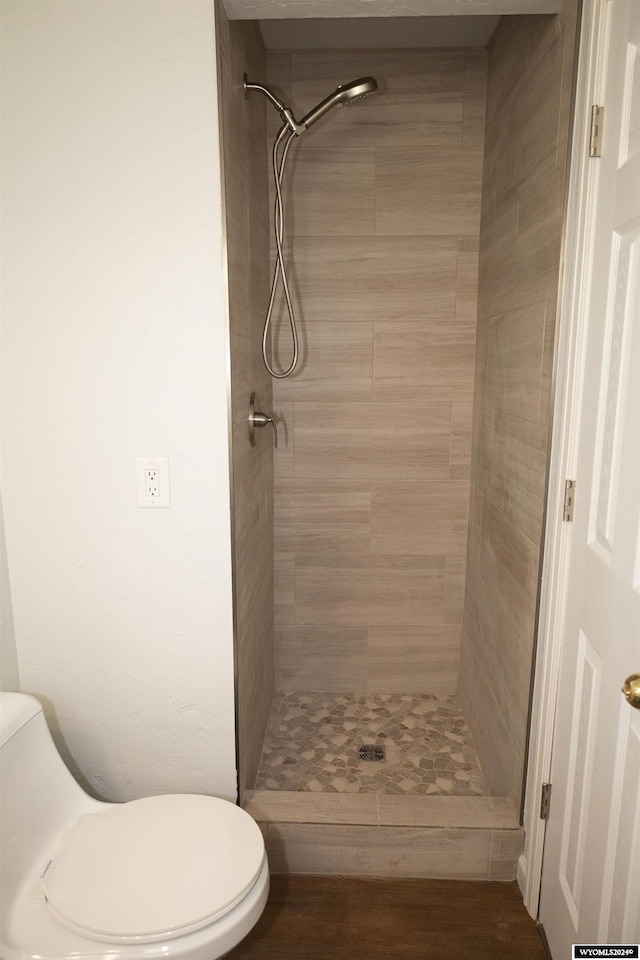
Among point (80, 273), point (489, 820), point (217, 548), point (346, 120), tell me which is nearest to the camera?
point (80, 273)

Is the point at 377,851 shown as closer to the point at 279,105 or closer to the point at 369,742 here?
the point at 369,742

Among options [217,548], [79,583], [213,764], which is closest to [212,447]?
[217,548]

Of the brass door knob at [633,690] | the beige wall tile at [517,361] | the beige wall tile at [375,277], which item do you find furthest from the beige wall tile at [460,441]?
the brass door knob at [633,690]

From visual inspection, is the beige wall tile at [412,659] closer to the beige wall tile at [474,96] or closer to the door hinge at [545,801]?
the door hinge at [545,801]

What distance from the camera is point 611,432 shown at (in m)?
1.29

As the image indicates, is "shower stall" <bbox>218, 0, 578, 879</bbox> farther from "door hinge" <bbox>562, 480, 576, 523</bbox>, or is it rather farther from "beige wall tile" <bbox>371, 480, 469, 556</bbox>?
"door hinge" <bbox>562, 480, 576, 523</bbox>

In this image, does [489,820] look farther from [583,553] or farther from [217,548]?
[217,548]

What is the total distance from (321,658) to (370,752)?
0.51 m

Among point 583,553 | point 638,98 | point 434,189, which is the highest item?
point 434,189

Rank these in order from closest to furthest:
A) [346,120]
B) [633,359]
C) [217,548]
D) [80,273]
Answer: [633,359] → [80,273] → [217,548] → [346,120]

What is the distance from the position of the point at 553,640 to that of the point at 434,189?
1693 mm

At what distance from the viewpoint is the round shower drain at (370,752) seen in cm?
229

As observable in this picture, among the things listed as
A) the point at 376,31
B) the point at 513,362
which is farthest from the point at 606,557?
the point at 376,31

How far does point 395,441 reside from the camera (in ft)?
8.45
